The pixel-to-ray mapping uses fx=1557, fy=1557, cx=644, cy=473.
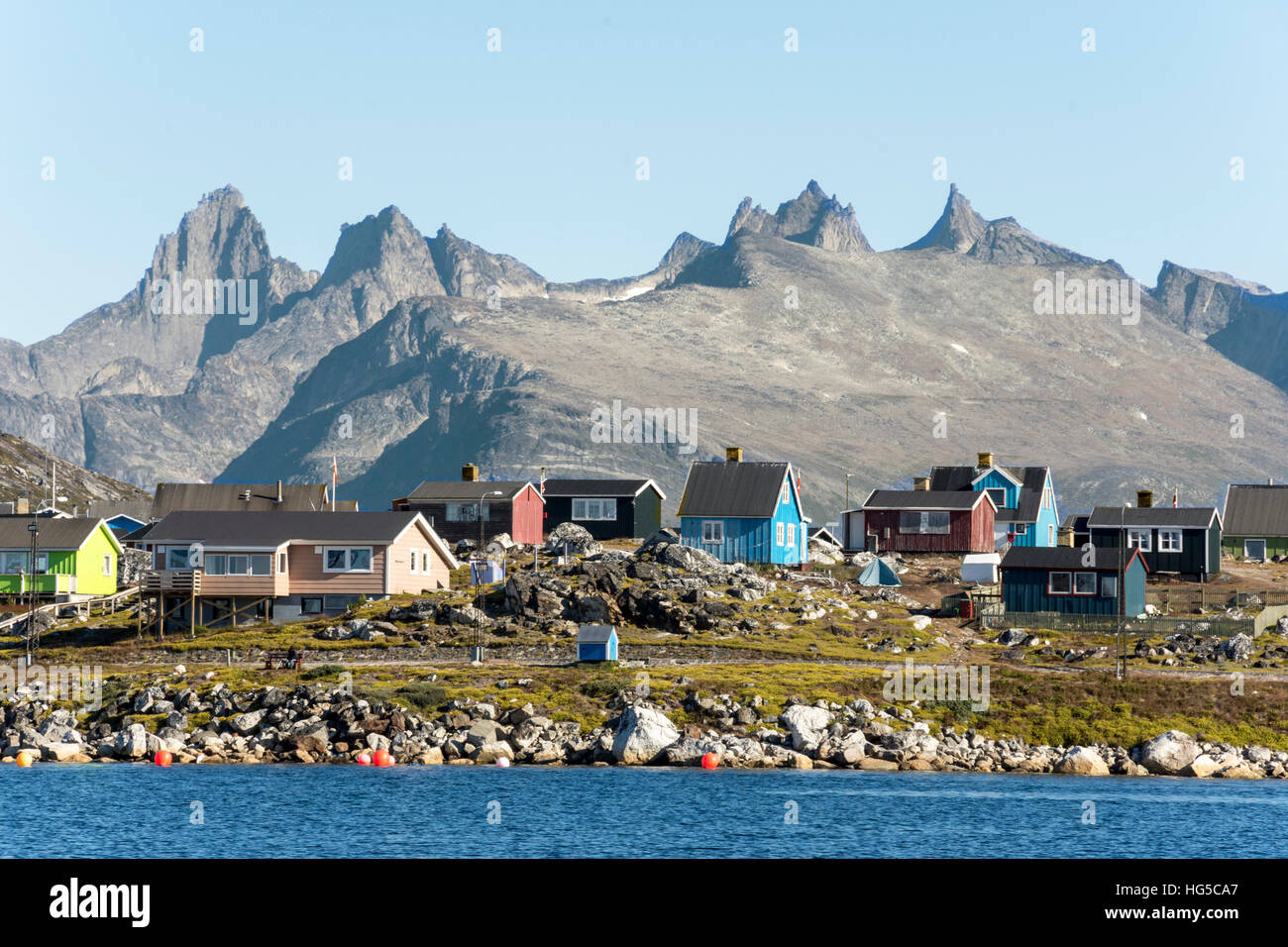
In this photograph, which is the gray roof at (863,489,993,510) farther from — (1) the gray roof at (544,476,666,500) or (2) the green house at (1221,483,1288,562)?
(2) the green house at (1221,483,1288,562)

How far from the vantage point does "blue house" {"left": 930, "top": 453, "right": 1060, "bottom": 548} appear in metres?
121

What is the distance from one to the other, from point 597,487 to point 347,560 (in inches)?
1641

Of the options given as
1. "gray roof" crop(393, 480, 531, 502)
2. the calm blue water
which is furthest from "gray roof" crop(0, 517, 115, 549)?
the calm blue water

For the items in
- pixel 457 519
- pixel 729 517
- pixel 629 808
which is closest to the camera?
pixel 629 808

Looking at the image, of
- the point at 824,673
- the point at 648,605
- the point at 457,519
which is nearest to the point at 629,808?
the point at 824,673

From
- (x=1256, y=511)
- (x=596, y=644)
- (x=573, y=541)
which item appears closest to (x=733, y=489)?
(x=573, y=541)

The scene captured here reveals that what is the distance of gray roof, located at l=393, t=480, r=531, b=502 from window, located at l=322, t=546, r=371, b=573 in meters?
29.1

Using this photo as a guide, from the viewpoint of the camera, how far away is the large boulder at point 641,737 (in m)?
58.1

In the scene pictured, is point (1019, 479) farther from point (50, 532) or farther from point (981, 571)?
point (50, 532)

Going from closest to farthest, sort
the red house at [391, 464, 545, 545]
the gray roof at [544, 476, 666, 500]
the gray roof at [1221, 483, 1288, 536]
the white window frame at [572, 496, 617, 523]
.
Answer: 1. the red house at [391, 464, 545, 545]
2. the gray roof at [1221, 483, 1288, 536]
3. the gray roof at [544, 476, 666, 500]
4. the white window frame at [572, 496, 617, 523]
